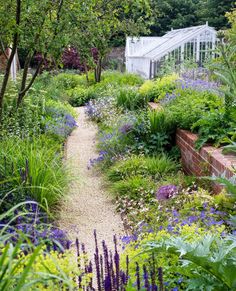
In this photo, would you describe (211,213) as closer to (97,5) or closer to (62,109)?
(97,5)

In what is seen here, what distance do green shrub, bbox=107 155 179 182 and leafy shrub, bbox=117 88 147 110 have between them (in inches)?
164

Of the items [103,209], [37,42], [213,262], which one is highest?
[37,42]

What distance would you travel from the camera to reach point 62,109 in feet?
39.1

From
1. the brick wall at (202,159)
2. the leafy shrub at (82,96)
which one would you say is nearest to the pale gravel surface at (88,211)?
the brick wall at (202,159)

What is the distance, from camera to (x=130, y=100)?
38.3ft

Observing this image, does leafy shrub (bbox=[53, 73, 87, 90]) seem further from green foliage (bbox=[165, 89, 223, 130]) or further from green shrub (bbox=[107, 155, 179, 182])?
green shrub (bbox=[107, 155, 179, 182])

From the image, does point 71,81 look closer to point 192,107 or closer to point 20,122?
point 20,122

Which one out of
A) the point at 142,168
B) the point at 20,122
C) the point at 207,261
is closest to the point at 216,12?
the point at 20,122

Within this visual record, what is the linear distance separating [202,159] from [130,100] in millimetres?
5482

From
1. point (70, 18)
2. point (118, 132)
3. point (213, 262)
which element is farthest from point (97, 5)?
point (213, 262)

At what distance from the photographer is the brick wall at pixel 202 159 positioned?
551 centimetres

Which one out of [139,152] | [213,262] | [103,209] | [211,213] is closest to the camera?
[213,262]

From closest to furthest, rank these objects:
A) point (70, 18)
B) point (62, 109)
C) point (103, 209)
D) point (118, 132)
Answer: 1. point (103, 209)
2. point (70, 18)
3. point (118, 132)
4. point (62, 109)

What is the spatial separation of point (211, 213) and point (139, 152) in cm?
370
